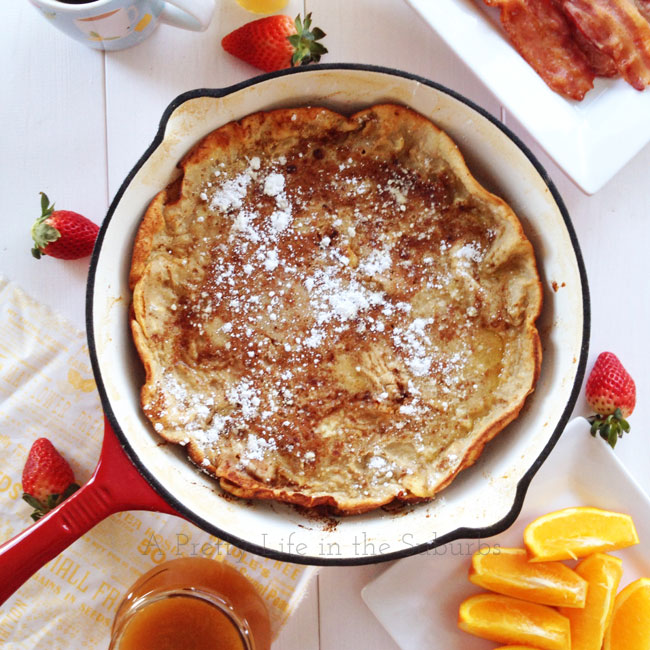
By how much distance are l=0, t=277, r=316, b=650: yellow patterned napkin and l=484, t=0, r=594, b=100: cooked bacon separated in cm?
106

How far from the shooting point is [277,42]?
4.59ft

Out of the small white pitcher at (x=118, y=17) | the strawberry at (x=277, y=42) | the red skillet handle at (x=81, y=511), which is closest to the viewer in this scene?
the red skillet handle at (x=81, y=511)

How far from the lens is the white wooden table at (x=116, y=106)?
1472 mm

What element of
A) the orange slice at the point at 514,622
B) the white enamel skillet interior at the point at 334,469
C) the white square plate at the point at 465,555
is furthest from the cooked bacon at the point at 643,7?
the orange slice at the point at 514,622

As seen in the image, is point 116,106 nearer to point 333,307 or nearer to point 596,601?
point 333,307

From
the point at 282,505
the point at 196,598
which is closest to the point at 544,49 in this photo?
the point at 282,505

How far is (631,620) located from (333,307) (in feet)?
2.88

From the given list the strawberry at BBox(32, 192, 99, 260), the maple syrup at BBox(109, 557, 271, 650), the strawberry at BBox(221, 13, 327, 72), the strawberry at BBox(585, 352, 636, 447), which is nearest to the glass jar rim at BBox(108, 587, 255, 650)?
the maple syrup at BBox(109, 557, 271, 650)

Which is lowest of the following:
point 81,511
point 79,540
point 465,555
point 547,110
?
point 79,540

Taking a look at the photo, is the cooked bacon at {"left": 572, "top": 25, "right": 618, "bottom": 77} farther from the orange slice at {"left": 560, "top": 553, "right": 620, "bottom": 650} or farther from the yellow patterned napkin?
the yellow patterned napkin

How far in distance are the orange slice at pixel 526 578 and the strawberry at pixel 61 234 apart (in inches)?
39.5

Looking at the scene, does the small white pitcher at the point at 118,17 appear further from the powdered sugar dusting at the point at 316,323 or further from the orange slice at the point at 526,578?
the orange slice at the point at 526,578

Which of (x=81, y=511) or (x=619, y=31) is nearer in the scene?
(x=81, y=511)

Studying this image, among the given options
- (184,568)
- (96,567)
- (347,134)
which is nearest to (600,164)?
(347,134)
